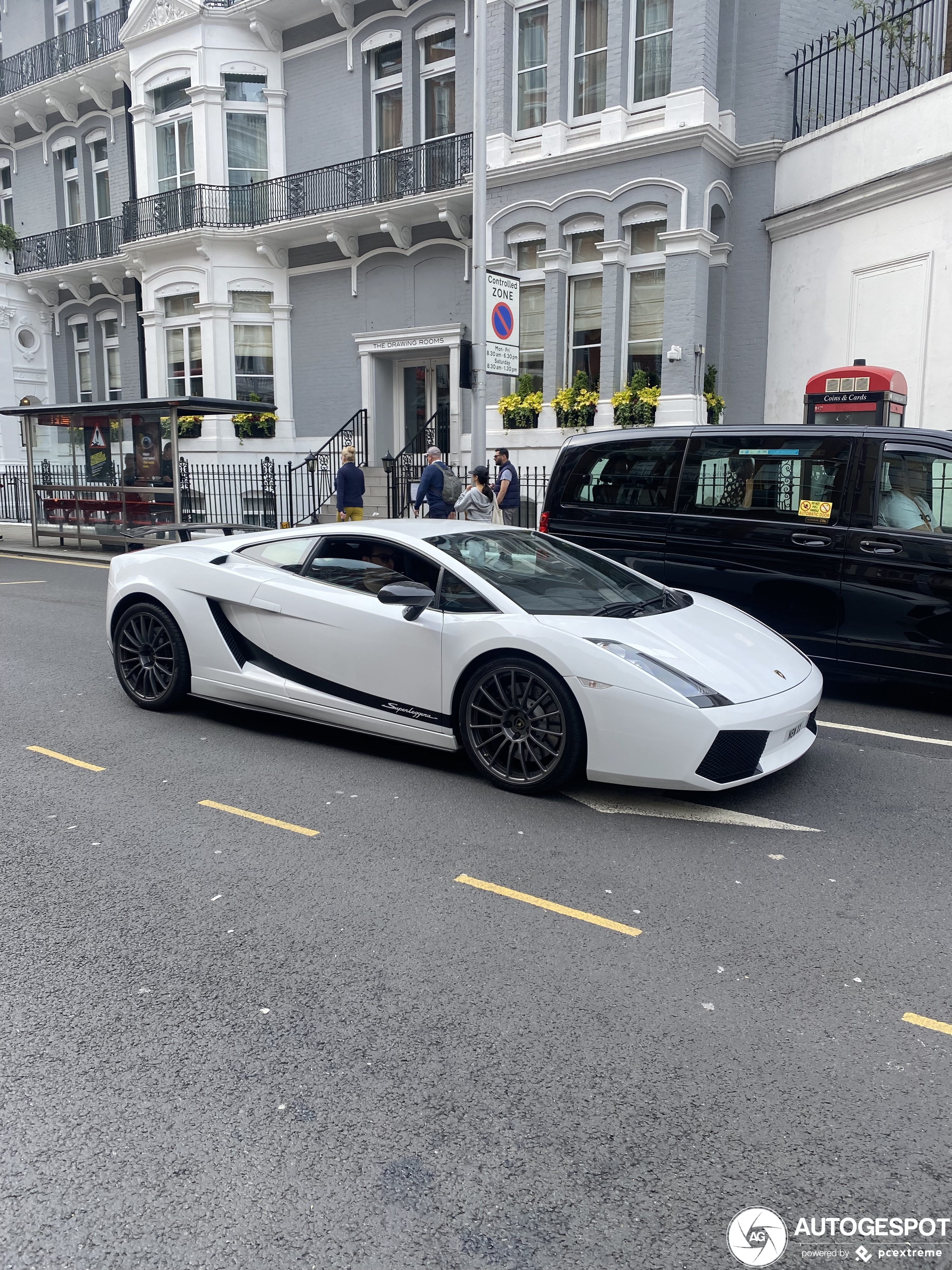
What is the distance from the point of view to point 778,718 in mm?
4645

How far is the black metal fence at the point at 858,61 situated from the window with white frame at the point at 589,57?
10.3 ft

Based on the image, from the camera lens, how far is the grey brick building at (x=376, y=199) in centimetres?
1603

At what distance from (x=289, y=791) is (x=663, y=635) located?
2064 millimetres

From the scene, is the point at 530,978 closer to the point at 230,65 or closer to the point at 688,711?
the point at 688,711

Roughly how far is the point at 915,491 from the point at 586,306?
11563mm

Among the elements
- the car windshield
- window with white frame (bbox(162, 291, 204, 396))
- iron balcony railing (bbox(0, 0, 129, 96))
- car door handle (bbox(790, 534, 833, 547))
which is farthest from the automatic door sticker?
iron balcony railing (bbox(0, 0, 129, 96))

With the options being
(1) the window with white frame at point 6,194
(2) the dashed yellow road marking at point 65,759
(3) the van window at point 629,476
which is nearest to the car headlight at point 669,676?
(2) the dashed yellow road marking at point 65,759

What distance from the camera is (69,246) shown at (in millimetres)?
26078

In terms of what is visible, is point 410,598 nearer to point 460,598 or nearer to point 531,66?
point 460,598

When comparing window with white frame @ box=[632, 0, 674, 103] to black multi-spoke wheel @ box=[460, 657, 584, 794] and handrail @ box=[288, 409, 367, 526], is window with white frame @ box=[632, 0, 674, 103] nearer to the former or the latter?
handrail @ box=[288, 409, 367, 526]

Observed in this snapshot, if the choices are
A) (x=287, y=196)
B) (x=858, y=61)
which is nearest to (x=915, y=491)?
(x=858, y=61)

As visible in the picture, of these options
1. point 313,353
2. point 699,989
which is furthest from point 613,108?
point 699,989

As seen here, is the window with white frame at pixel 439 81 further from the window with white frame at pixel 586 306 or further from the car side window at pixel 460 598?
the car side window at pixel 460 598

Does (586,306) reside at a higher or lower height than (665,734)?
higher
